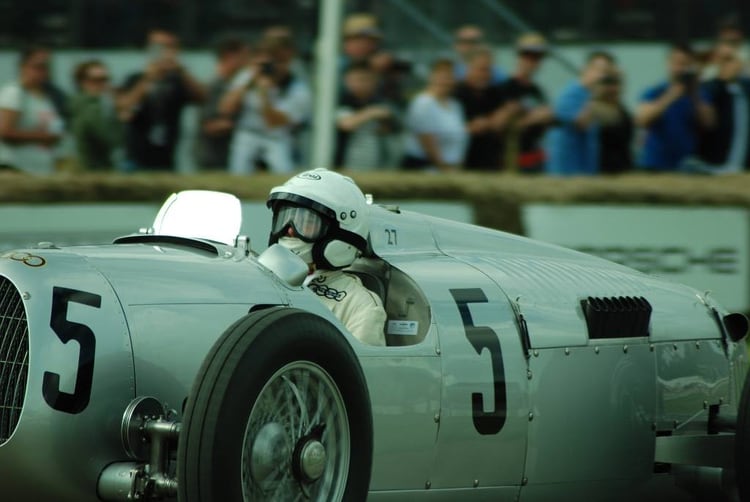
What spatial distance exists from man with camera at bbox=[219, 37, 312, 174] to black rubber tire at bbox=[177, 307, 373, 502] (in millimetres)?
6181

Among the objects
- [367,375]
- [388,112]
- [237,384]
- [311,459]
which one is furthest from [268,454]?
[388,112]

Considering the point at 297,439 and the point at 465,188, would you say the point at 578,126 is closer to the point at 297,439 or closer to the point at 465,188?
the point at 465,188

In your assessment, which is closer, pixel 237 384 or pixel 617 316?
pixel 237 384

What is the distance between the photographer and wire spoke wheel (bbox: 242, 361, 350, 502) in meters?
4.56

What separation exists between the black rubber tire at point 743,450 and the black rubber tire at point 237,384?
6.29 feet

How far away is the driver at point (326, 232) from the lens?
222 inches

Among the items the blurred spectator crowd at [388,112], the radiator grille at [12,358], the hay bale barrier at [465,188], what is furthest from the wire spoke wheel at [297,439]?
the blurred spectator crowd at [388,112]

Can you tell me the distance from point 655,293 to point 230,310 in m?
2.52

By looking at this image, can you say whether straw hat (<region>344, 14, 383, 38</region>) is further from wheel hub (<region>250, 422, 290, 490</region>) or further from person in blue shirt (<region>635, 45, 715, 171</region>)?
wheel hub (<region>250, 422, 290, 490</region>)

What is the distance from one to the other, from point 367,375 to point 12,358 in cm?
124

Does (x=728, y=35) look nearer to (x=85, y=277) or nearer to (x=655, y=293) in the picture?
(x=655, y=293)

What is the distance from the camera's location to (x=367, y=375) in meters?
5.11

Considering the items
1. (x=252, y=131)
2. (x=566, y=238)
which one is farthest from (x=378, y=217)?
(x=566, y=238)

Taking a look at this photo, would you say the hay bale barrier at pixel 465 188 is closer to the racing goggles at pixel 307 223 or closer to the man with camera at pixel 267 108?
the man with camera at pixel 267 108
